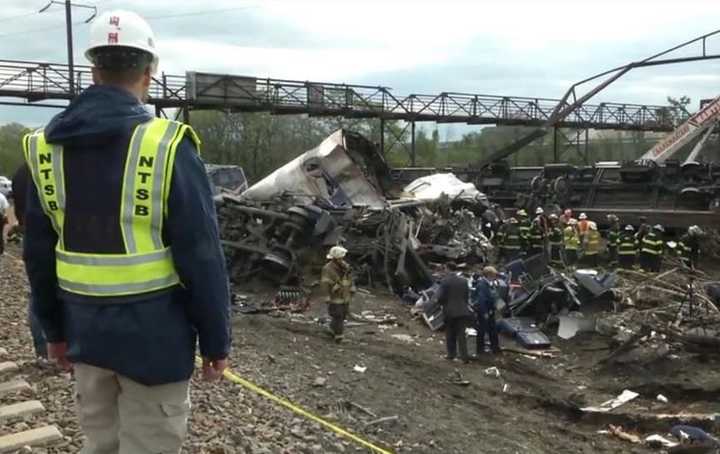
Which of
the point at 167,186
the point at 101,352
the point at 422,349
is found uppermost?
the point at 167,186

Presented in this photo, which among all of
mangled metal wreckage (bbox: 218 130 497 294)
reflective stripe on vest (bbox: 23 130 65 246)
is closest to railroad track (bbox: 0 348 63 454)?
reflective stripe on vest (bbox: 23 130 65 246)

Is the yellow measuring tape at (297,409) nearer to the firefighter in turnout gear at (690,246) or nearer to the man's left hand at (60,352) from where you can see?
the man's left hand at (60,352)

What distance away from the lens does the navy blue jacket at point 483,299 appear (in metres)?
10.4

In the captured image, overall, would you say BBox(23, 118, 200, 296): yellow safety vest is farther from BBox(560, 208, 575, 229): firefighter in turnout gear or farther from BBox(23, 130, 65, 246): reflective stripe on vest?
BBox(560, 208, 575, 229): firefighter in turnout gear

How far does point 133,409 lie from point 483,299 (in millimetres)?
8738

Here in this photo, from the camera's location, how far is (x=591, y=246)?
58.3 feet

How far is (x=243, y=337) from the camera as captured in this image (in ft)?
31.7

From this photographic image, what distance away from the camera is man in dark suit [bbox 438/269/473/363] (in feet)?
32.9

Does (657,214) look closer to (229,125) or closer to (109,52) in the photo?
(109,52)

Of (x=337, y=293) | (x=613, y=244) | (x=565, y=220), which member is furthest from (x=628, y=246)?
(x=337, y=293)

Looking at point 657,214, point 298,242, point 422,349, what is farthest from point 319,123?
point 422,349

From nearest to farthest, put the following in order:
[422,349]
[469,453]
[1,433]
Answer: [1,433] → [469,453] → [422,349]

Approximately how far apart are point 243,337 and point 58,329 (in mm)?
7455

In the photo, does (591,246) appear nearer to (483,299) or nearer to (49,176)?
(483,299)
